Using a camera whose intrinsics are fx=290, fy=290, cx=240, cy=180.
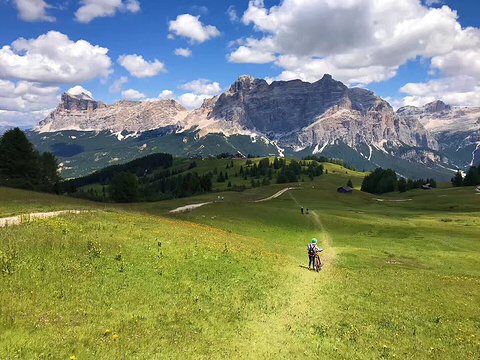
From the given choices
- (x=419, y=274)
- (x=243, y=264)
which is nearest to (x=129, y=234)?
(x=243, y=264)

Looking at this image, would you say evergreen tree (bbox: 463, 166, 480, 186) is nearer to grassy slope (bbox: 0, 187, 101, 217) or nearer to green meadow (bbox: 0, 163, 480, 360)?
green meadow (bbox: 0, 163, 480, 360)

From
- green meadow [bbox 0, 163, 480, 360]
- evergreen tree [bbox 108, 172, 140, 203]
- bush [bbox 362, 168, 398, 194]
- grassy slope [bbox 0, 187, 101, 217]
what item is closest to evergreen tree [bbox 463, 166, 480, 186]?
bush [bbox 362, 168, 398, 194]

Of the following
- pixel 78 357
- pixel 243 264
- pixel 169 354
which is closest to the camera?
pixel 78 357

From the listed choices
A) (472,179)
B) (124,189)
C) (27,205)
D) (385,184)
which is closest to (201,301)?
(27,205)

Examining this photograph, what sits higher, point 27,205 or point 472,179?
point 27,205

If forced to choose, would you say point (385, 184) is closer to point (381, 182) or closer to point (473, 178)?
point (381, 182)

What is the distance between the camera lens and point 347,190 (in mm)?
138625

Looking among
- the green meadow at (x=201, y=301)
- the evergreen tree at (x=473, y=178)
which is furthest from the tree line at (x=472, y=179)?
the green meadow at (x=201, y=301)

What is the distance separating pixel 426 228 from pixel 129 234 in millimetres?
53353

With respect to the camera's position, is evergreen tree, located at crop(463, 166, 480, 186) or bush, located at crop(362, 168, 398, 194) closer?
evergreen tree, located at crop(463, 166, 480, 186)

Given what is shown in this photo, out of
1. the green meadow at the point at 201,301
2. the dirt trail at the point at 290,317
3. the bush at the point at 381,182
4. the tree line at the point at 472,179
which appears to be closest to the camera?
the green meadow at the point at 201,301

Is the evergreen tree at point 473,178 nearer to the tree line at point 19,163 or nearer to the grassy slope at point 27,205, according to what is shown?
the grassy slope at point 27,205

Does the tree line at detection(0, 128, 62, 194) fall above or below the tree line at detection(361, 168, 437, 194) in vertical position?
above

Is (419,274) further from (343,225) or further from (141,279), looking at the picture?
(343,225)
